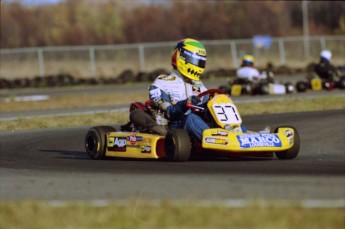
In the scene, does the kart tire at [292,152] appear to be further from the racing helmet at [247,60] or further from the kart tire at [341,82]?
the kart tire at [341,82]

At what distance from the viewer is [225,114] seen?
9.29 metres

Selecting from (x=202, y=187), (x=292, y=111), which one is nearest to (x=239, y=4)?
(x=292, y=111)

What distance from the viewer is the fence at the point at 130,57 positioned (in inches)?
1339

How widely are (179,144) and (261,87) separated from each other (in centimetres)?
1347

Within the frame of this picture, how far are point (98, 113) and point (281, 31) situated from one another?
34.3 metres

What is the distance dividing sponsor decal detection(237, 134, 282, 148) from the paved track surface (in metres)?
0.19

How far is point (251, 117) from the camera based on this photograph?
52.1 ft

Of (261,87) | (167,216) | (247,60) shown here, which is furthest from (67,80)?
(167,216)

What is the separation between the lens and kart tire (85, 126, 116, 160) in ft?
33.2

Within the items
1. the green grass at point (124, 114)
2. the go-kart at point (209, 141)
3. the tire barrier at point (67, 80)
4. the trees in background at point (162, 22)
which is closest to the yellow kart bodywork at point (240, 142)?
the go-kart at point (209, 141)

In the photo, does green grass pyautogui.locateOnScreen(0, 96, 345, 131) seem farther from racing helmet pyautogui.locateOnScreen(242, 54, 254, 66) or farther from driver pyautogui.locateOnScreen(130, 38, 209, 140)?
driver pyautogui.locateOnScreen(130, 38, 209, 140)

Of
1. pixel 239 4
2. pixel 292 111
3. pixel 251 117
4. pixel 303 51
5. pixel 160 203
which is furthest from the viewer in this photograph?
pixel 239 4

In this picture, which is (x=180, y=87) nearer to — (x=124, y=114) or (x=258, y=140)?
(x=258, y=140)

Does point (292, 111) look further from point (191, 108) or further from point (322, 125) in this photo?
point (191, 108)
